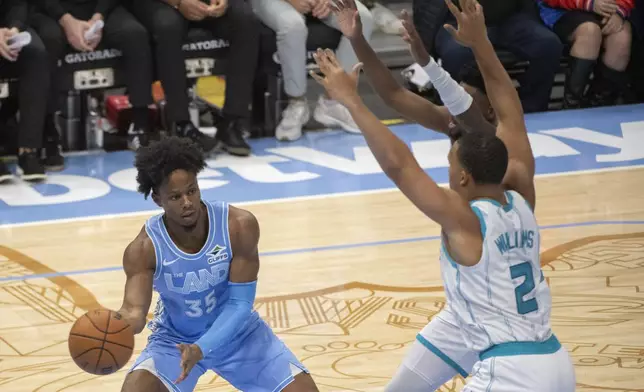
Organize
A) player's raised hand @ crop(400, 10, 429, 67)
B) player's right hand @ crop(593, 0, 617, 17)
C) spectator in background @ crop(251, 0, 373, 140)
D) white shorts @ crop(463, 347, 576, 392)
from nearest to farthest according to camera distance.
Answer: white shorts @ crop(463, 347, 576, 392)
player's raised hand @ crop(400, 10, 429, 67)
spectator in background @ crop(251, 0, 373, 140)
player's right hand @ crop(593, 0, 617, 17)

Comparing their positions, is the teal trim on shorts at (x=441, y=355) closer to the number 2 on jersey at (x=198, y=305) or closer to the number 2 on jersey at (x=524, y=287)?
the number 2 on jersey at (x=524, y=287)

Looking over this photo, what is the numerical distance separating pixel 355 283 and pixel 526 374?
301 cm

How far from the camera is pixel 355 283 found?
23.0 ft

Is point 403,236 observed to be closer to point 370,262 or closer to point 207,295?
point 370,262

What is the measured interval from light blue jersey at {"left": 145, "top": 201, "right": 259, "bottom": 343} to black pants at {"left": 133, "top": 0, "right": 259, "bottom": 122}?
4.83m

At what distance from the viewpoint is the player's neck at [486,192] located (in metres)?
4.15

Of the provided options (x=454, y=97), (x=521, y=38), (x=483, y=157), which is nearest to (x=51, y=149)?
(x=521, y=38)

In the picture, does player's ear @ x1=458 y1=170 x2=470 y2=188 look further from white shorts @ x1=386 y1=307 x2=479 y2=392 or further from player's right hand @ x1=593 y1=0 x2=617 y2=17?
player's right hand @ x1=593 y1=0 x2=617 y2=17

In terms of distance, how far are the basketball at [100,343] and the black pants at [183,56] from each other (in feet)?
17.5

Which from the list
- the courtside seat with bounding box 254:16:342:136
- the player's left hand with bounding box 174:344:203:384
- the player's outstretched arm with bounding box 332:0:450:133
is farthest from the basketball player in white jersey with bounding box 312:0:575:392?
the courtside seat with bounding box 254:16:342:136

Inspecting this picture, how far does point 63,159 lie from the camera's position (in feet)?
31.5

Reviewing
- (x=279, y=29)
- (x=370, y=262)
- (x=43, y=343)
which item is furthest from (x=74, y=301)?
(x=279, y=29)

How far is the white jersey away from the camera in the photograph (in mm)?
4078

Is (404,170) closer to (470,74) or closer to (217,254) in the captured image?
(217,254)
